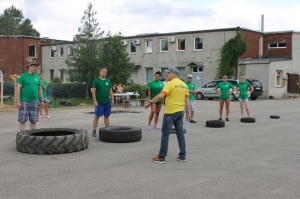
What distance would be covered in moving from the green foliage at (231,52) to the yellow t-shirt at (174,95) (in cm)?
2762

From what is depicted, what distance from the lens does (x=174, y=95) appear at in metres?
7.16

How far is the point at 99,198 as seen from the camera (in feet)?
16.3

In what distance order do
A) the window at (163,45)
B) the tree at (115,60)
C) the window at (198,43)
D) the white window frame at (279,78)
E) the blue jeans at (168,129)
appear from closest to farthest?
the blue jeans at (168,129), the tree at (115,60), the white window frame at (279,78), the window at (198,43), the window at (163,45)

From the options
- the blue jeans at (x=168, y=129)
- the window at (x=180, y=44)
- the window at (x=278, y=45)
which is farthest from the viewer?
the window at (x=278, y=45)

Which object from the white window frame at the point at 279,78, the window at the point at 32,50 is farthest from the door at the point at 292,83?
the window at the point at 32,50

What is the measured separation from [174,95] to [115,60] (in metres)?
18.3

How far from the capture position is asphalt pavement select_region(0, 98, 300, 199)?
17.3 ft

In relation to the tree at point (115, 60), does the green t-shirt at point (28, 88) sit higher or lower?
lower

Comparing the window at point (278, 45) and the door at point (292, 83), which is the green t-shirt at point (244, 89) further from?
the window at point (278, 45)

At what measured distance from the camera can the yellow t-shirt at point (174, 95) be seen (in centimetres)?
714

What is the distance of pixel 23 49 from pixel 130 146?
40711 mm

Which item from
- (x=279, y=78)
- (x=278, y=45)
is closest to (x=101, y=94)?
(x=279, y=78)

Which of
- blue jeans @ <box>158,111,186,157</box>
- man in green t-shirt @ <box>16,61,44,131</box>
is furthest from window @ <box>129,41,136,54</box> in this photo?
blue jeans @ <box>158,111,186,157</box>

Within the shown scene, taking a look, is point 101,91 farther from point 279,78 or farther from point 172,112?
point 279,78
